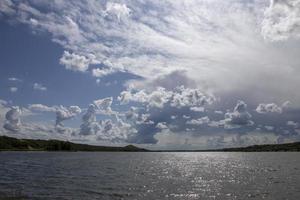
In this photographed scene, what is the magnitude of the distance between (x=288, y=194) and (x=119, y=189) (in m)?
32.4

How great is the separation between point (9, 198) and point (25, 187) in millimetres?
15346

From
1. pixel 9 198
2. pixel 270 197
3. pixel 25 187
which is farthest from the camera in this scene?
pixel 25 187

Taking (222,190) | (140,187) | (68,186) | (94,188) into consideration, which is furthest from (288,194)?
(68,186)

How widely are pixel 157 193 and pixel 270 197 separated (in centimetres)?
2017

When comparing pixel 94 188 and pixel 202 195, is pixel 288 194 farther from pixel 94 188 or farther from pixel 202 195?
pixel 94 188

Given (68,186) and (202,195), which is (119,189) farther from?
(202,195)

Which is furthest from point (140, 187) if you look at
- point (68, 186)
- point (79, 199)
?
point (79, 199)

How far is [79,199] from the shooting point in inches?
2215

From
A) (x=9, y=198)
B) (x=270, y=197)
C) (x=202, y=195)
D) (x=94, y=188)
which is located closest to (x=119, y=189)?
(x=94, y=188)

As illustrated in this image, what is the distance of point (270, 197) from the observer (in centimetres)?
6072

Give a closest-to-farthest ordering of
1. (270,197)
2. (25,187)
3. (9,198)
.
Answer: (9,198) < (270,197) < (25,187)

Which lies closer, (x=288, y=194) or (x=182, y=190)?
(x=288, y=194)

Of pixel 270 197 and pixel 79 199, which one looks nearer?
pixel 79 199

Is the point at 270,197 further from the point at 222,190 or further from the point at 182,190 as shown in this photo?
the point at 182,190
